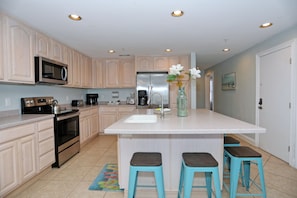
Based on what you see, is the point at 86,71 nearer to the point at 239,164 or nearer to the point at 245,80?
the point at 245,80

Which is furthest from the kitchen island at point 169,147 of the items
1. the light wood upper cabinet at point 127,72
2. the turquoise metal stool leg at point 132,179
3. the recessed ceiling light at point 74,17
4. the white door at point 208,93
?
the white door at point 208,93

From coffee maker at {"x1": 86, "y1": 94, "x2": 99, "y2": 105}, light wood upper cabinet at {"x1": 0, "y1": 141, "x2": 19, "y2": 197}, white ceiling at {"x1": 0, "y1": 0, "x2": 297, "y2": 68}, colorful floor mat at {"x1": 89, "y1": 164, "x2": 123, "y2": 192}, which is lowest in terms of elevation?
colorful floor mat at {"x1": 89, "y1": 164, "x2": 123, "y2": 192}

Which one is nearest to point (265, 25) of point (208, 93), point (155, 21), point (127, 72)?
point (155, 21)

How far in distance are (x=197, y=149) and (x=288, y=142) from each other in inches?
78.8

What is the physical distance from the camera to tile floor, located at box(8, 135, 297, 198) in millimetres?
2070

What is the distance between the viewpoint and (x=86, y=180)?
2422 mm

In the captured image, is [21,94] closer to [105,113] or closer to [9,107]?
[9,107]

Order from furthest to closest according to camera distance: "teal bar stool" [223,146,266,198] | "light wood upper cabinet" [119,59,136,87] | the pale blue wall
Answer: "light wood upper cabinet" [119,59,136,87] → the pale blue wall → "teal bar stool" [223,146,266,198]

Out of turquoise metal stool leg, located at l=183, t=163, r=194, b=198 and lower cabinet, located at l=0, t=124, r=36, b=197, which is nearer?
turquoise metal stool leg, located at l=183, t=163, r=194, b=198

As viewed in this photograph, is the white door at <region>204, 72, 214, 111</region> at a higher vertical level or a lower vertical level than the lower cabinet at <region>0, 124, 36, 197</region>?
higher

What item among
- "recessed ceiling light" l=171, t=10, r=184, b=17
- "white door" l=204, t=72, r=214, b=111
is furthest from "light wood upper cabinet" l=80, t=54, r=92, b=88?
"white door" l=204, t=72, r=214, b=111

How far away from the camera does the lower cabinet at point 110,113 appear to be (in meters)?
4.91

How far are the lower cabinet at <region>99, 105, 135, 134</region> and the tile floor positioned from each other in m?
1.55

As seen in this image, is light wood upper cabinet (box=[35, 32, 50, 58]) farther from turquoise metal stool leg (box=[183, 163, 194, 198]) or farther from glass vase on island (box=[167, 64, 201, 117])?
turquoise metal stool leg (box=[183, 163, 194, 198])
